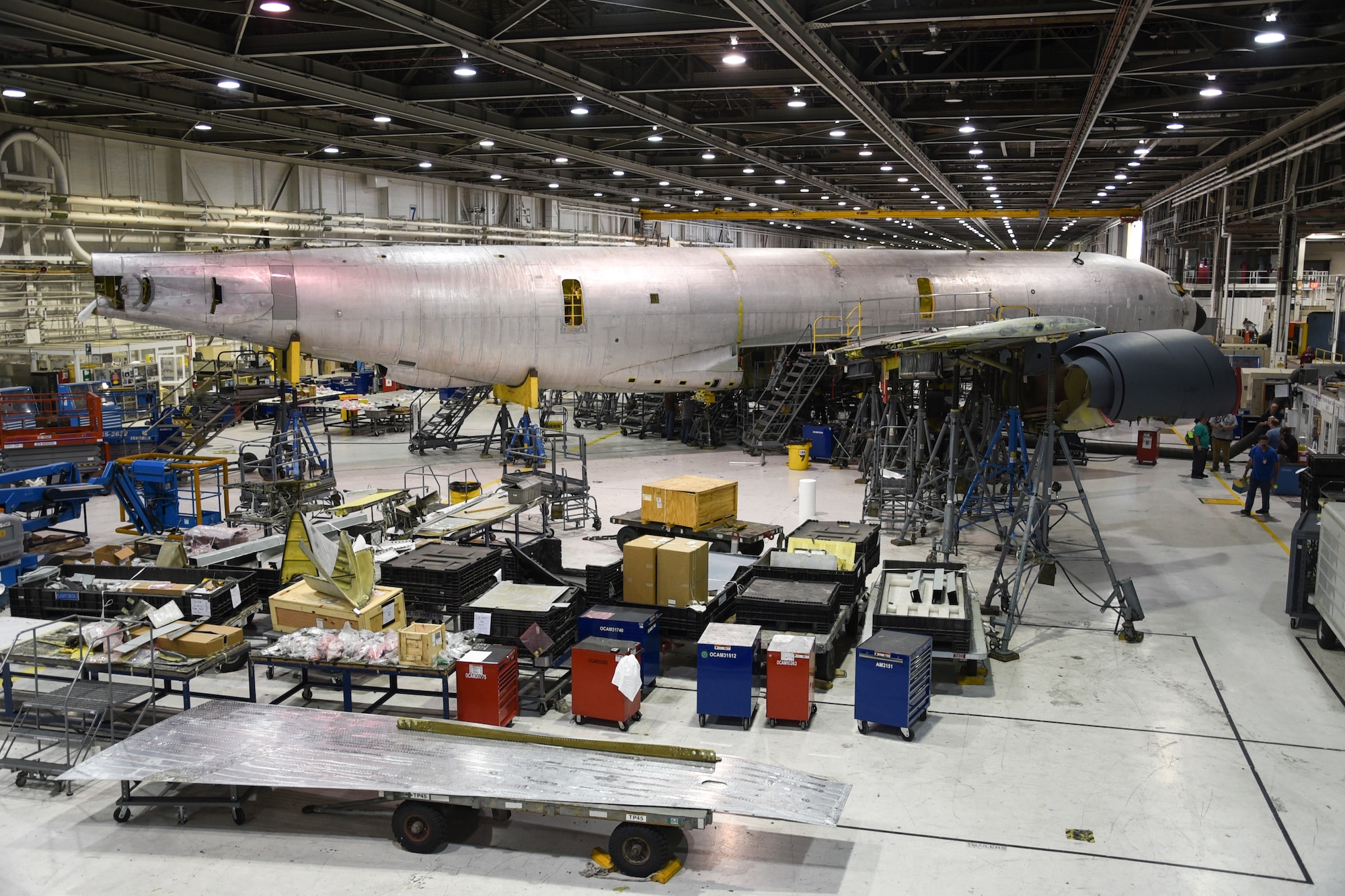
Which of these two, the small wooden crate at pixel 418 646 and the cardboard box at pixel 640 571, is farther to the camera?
the cardboard box at pixel 640 571

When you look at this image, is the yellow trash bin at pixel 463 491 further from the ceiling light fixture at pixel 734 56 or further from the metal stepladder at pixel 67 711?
the ceiling light fixture at pixel 734 56

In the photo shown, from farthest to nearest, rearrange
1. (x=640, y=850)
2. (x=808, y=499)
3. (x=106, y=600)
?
(x=808, y=499)
(x=106, y=600)
(x=640, y=850)

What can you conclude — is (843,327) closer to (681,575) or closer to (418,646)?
(681,575)

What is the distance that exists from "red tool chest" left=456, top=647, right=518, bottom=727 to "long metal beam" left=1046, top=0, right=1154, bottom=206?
42.8 ft

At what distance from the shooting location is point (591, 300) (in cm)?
2422

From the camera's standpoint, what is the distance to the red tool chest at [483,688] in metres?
10.4

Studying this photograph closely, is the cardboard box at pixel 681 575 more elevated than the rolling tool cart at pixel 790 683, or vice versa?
the cardboard box at pixel 681 575

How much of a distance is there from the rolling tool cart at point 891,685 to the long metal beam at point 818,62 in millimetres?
9472

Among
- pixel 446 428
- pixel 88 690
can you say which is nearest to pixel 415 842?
pixel 88 690

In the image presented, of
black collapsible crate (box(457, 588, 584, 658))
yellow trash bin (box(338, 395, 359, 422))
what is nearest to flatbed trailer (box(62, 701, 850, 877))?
black collapsible crate (box(457, 588, 584, 658))

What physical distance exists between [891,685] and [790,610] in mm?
1857

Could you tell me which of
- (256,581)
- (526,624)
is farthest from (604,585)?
(256,581)

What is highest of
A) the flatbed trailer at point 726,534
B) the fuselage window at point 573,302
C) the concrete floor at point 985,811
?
the fuselage window at point 573,302

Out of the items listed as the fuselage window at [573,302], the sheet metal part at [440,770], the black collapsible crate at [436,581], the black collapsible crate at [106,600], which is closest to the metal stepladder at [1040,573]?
the sheet metal part at [440,770]
